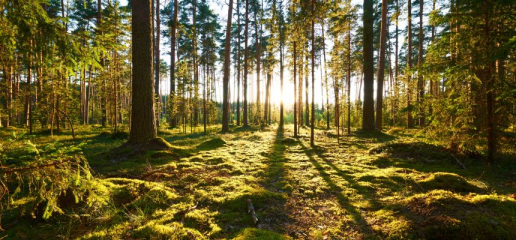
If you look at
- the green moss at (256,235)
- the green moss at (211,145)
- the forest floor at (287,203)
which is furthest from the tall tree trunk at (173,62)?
the green moss at (256,235)

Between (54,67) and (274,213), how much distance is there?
4.77 m

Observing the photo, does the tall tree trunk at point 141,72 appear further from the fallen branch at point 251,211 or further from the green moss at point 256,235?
the green moss at point 256,235

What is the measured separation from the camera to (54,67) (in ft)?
12.5

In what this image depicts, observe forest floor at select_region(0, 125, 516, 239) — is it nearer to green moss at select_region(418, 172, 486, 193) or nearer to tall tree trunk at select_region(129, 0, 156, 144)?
green moss at select_region(418, 172, 486, 193)

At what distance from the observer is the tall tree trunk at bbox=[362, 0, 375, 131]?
13.9m

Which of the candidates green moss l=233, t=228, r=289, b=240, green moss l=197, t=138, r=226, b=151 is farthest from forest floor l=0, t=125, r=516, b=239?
green moss l=197, t=138, r=226, b=151

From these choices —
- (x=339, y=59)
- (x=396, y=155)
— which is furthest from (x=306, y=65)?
(x=396, y=155)

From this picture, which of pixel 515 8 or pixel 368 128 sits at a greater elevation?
pixel 515 8

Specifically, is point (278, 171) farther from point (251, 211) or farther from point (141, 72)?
point (141, 72)

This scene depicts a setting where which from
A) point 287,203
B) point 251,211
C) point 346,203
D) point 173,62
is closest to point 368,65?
point 346,203

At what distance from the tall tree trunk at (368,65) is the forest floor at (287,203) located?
7.47 m

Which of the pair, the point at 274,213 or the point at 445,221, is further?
the point at 274,213

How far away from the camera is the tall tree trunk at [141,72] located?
7.59 metres

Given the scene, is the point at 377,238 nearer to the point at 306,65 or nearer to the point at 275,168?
the point at 275,168
